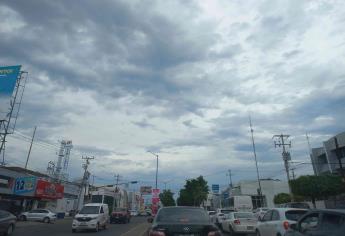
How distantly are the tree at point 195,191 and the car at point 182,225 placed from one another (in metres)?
86.0

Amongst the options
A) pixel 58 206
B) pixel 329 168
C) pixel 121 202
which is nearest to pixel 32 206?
pixel 58 206

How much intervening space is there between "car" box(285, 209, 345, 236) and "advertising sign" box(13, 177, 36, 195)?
134 feet

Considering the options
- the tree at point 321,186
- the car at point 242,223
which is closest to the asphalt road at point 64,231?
the car at point 242,223

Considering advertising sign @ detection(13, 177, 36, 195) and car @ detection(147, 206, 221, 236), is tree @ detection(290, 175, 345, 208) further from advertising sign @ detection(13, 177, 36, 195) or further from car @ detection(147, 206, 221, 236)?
advertising sign @ detection(13, 177, 36, 195)

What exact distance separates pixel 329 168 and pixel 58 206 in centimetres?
4532

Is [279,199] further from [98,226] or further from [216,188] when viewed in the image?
[98,226]

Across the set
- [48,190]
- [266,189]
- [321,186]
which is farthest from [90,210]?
[266,189]

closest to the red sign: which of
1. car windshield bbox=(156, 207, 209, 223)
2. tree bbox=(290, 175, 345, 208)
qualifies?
tree bbox=(290, 175, 345, 208)

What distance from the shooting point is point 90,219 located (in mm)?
23000

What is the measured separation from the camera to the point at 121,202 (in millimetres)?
44594

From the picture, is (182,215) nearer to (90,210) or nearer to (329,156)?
A: (90,210)

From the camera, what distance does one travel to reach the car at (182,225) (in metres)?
7.55

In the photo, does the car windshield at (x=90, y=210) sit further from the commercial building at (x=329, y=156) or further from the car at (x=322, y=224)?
the commercial building at (x=329, y=156)

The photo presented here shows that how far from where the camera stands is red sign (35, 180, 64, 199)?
1853 inches
